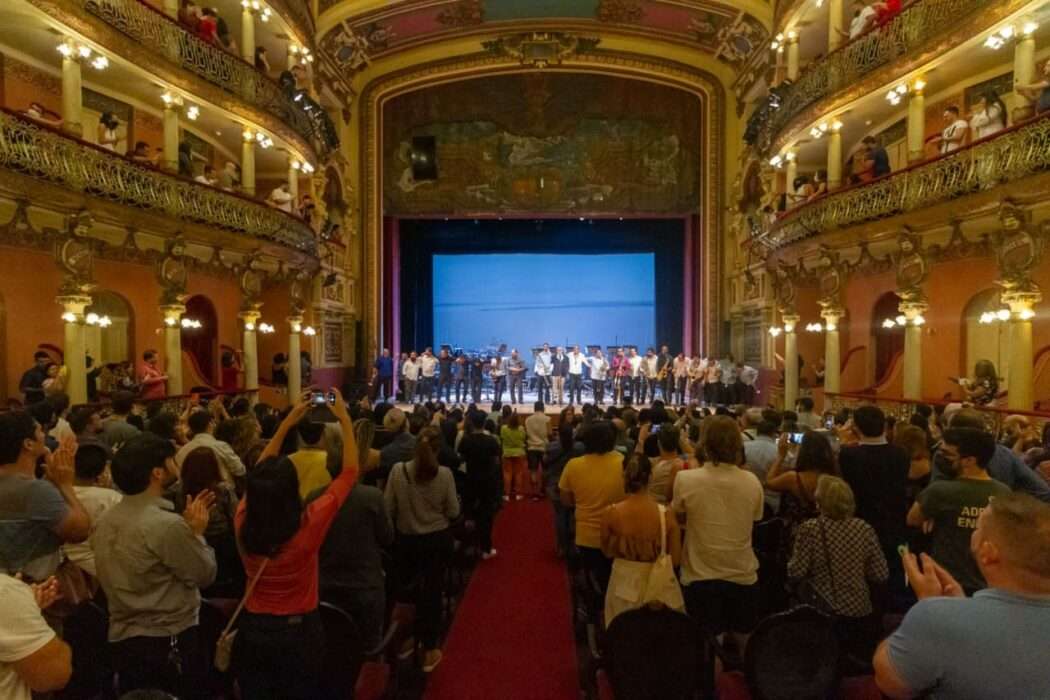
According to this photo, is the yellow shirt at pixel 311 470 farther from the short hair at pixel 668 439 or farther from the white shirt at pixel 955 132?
the white shirt at pixel 955 132

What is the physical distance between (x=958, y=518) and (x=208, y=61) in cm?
1481

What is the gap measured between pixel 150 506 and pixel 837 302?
14407mm

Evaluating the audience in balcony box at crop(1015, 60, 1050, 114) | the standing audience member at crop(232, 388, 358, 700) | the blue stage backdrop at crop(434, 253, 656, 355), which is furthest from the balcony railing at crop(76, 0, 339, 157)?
the audience in balcony box at crop(1015, 60, 1050, 114)

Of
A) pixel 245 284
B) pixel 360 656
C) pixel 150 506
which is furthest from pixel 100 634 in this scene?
pixel 245 284

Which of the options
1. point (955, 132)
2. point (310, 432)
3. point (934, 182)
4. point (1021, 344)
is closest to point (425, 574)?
point (310, 432)

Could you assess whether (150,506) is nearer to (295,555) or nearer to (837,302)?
(295,555)

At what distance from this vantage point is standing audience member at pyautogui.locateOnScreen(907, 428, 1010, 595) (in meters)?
3.28

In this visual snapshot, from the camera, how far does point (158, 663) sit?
2.73 metres

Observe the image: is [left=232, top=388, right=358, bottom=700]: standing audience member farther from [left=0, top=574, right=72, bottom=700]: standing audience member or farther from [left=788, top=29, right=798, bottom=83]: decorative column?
[left=788, top=29, right=798, bottom=83]: decorative column

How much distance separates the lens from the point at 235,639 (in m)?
2.55

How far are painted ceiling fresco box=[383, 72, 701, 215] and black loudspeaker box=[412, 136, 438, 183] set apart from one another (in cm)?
15

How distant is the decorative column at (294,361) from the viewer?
1728cm

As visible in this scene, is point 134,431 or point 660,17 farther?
point 660,17

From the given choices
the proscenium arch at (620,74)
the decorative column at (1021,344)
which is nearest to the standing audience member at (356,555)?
the decorative column at (1021,344)
